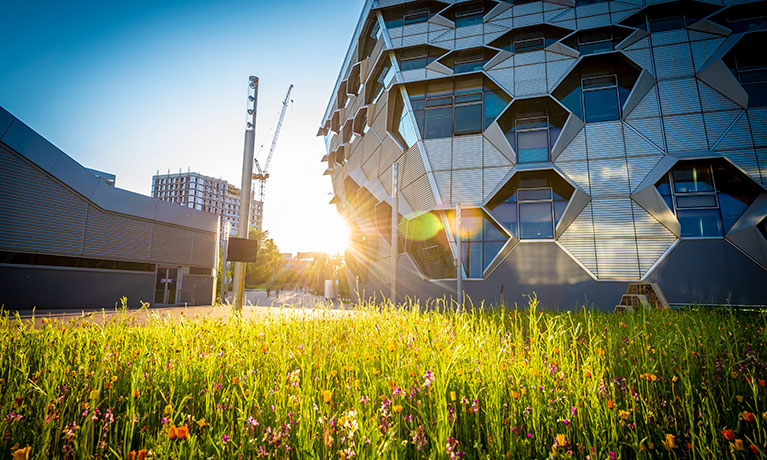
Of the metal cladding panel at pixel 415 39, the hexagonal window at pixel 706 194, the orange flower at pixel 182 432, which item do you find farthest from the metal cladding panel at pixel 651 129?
the orange flower at pixel 182 432

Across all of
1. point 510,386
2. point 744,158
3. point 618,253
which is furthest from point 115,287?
point 744,158

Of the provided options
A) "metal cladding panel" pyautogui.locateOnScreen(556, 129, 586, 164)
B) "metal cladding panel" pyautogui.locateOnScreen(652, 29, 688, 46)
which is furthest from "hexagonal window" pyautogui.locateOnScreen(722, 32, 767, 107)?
"metal cladding panel" pyautogui.locateOnScreen(556, 129, 586, 164)

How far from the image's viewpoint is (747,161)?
16.2 metres

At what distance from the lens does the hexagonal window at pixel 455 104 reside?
→ 66.2 feet

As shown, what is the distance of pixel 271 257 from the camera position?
215 ft

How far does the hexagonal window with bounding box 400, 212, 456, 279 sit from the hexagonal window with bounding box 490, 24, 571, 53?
10.9 meters

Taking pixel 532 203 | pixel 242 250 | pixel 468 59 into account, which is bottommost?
pixel 242 250

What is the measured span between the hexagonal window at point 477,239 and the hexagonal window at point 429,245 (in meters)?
0.82

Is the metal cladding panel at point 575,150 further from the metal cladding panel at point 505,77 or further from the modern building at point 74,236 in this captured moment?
the modern building at point 74,236

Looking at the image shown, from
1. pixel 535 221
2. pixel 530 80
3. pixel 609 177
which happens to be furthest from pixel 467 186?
pixel 609 177

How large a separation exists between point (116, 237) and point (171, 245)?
3.83 meters

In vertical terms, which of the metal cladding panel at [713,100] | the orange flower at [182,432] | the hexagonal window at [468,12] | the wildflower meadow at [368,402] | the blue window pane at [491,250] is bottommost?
the wildflower meadow at [368,402]

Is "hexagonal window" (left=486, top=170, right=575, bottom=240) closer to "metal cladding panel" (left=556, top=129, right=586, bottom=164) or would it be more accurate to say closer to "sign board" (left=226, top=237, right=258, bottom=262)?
"metal cladding panel" (left=556, top=129, right=586, bottom=164)

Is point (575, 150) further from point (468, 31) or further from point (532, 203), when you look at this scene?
point (468, 31)
